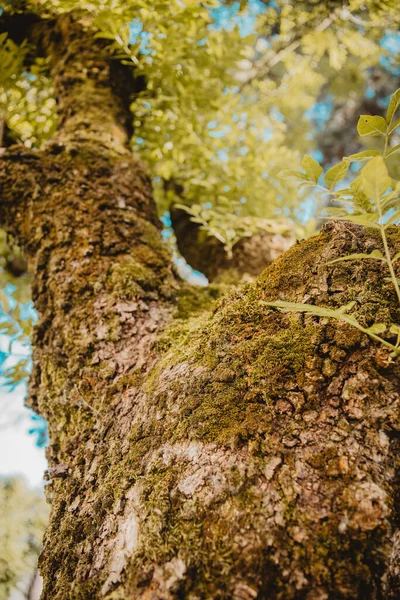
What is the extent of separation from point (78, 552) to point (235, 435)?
2.17ft

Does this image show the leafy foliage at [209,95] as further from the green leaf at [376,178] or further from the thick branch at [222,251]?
the green leaf at [376,178]

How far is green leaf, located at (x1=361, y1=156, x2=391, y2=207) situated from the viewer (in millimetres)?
929

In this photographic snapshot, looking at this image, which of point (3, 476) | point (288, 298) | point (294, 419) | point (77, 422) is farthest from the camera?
point (3, 476)

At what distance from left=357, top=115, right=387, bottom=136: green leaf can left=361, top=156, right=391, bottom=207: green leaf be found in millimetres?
297

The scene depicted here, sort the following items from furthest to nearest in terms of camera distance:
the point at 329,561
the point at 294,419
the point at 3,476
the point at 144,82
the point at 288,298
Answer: the point at 3,476 → the point at 144,82 → the point at 288,298 → the point at 294,419 → the point at 329,561

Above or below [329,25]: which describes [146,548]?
below

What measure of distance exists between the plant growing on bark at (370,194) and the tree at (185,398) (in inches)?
4.7

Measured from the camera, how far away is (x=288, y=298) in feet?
4.51

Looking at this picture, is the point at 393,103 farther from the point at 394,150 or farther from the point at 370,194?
the point at 370,194

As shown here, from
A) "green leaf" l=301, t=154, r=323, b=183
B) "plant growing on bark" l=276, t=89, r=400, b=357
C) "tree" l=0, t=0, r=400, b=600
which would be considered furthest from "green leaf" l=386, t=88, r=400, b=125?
"tree" l=0, t=0, r=400, b=600

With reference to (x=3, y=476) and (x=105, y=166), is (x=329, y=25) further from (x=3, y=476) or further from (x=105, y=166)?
(x=3, y=476)

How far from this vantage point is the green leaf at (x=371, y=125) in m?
1.14

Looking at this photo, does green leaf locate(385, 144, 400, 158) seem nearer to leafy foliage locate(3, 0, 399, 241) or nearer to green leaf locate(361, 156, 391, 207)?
green leaf locate(361, 156, 391, 207)

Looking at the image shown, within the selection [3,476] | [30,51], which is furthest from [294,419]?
[3,476]
